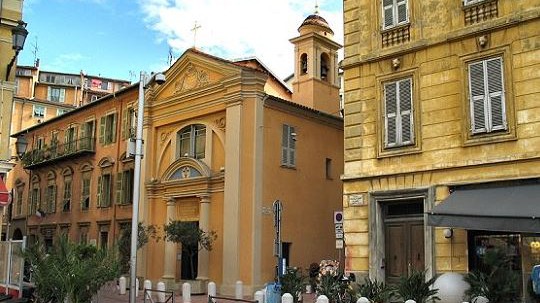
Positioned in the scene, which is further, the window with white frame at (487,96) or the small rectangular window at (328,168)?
the small rectangular window at (328,168)

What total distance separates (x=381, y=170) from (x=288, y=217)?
9713 mm

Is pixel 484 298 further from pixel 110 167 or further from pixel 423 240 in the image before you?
pixel 110 167

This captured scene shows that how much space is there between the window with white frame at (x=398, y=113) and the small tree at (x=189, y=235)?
10600mm

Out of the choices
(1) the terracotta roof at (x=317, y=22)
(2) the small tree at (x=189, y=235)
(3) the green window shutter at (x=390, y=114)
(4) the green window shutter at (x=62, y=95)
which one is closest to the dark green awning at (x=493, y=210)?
(3) the green window shutter at (x=390, y=114)

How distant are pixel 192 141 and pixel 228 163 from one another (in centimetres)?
326

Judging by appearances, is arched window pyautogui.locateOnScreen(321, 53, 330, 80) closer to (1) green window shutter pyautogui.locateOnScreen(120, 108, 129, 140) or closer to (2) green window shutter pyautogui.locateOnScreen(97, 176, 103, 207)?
(1) green window shutter pyautogui.locateOnScreen(120, 108, 129, 140)

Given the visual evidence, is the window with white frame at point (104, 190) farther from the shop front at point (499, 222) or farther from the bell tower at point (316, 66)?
the shop front at point (499, 222)

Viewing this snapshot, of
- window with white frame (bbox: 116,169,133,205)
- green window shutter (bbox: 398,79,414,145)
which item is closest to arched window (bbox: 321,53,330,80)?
window with white frame (bbox: 116,169,133,205)

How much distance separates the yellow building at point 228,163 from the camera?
79.1 feet

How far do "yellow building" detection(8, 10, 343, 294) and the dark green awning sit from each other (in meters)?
11.1

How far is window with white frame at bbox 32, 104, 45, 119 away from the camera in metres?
58.3

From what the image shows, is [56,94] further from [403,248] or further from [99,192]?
[403,248]

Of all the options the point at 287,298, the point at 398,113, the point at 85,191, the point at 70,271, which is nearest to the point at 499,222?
the point at 398,113

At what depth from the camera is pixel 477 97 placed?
1444cm
